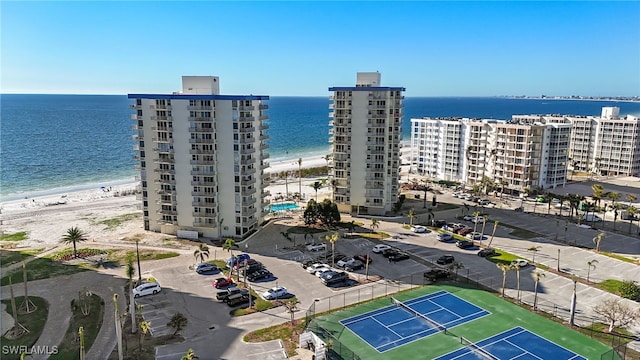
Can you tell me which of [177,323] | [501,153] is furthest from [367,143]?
[177,323]

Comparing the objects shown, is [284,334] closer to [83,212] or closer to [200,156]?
[200,156]

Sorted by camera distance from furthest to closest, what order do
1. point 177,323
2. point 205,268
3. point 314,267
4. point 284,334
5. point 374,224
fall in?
point 374,224 < point 314,267 < point 205,268 < point 284,334 < point 177,323

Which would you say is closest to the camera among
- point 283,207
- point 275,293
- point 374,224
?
point 275,293

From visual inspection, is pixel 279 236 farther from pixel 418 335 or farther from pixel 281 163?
pixel 281 163

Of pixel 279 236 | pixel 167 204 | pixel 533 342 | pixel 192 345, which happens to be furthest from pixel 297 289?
pixel 167 204

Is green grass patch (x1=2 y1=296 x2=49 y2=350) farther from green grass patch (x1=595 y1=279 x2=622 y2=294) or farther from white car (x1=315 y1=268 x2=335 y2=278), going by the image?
green grass patch (x1=595 y1=279 x2=622 y2=294)
